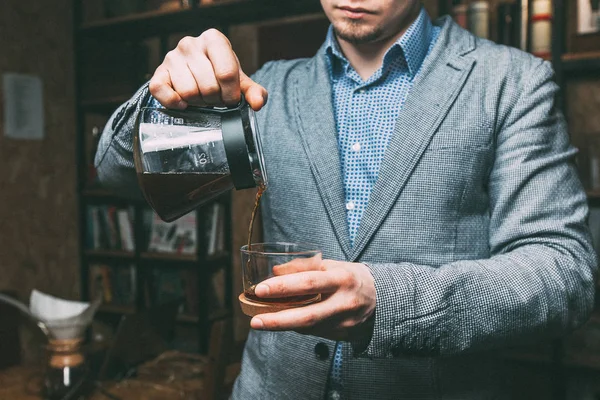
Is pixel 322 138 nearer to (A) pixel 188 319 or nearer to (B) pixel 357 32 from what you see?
(B) pixel 357 32

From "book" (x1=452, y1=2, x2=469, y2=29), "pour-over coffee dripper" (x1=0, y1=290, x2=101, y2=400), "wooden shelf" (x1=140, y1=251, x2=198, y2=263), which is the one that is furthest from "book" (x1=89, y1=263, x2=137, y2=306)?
"book" (x1=452, y1=2, x2=469, y2=29)

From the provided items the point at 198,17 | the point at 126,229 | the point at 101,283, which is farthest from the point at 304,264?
the point at 101,283

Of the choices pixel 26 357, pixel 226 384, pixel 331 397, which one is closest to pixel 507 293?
pixel 331 397

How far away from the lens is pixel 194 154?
93cm

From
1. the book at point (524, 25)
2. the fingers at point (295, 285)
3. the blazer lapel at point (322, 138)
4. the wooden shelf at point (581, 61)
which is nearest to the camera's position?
the fingers at point (295, 285)

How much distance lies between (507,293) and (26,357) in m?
3.18

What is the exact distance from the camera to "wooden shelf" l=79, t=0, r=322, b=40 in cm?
295

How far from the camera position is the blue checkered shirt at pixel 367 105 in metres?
1.29

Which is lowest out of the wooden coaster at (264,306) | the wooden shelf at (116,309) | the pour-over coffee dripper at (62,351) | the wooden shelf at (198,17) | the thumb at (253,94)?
the wooden shelf at (116,309)

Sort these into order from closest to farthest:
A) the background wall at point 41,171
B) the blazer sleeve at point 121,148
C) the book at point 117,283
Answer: the blazer sleeve at point 121,148 < the background wall at point 41,171 < the book at point 117,283

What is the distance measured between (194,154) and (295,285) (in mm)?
306

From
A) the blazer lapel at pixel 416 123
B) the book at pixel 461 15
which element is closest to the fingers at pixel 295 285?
the blazer lapel at pixel 416 123

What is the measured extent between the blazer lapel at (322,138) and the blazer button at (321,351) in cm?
19

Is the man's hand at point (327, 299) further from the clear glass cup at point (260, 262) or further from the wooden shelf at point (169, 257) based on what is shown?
the wooden shelf at point (169, 257)
